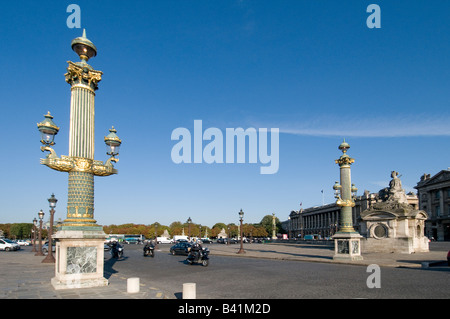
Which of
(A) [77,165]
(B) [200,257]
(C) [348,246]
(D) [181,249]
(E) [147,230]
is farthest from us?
(E) [147,230]

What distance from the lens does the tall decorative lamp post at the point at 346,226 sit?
24203mm

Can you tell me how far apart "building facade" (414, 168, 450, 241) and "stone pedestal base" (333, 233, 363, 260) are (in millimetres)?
73735

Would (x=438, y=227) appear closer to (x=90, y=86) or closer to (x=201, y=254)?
(x=201, y=254)

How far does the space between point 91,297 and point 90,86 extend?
744 cm

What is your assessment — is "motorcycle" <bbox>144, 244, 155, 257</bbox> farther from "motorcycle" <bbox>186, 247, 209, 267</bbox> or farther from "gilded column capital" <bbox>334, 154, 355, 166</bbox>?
"gilded column capital" <bbox>334, 154, 355, 166</bbox>

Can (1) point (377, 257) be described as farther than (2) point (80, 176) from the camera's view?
Yes

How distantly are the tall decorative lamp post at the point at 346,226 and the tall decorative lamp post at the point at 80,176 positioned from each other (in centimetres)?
1721

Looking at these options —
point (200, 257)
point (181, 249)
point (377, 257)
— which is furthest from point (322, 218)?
point (200, 257)

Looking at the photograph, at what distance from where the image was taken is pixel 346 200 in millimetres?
25438

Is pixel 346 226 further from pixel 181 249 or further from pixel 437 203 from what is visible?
pixel 437 203

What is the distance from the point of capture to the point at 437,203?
Result: 91.8 meters

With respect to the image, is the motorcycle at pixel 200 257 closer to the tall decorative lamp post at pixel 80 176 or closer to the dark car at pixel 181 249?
the tall decorative lamp post at pixel 80 176

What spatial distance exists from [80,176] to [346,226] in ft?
61.8
